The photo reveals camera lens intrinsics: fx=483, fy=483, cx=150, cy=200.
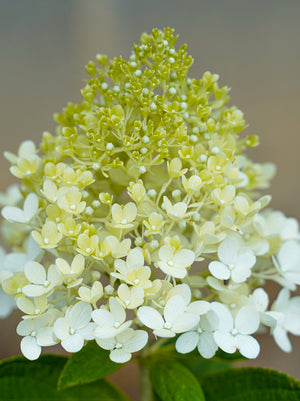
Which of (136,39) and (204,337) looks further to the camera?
(136,39)

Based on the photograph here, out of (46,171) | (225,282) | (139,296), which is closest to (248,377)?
(225,282)

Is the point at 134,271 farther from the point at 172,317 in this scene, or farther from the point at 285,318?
the point at 285,318

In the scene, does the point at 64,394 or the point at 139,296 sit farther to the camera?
the point at 64,394

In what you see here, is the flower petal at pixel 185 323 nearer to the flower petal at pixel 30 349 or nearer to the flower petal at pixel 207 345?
the flower petal at pixel 207 345

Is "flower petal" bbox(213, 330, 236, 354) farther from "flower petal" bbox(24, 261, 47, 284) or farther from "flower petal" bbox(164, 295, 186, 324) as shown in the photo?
"flower petal" bbox(24, 261, 47, 284)

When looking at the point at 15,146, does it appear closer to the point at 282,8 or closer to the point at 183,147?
the point at 282,8

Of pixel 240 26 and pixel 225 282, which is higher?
pixel 240 26

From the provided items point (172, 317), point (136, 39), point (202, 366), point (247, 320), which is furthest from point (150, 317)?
point (136, 39)
